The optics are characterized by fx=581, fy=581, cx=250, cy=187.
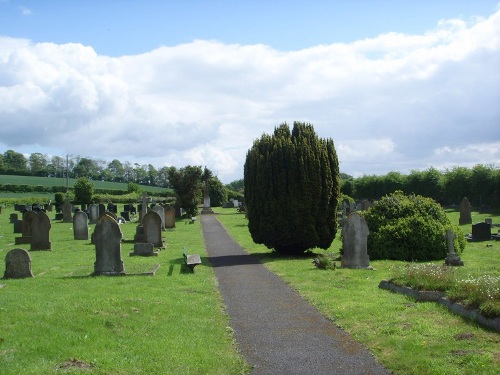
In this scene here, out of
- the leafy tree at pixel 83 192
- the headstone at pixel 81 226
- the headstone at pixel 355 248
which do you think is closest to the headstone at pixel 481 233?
the headstone at pixel 355 248

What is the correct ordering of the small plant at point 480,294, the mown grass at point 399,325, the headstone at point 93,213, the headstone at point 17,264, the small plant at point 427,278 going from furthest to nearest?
the headstone at point 93,213, the headstone at point 17,264, the small plant at point 427,278, the small plant at point 480,294, the mown grass at point 399,325

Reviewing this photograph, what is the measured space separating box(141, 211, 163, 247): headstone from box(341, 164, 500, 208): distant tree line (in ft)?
124

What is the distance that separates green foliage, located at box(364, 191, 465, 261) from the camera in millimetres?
20234

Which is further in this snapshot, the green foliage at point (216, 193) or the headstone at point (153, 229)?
the green foliage at point (216, 193)

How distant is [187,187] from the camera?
55.5 m

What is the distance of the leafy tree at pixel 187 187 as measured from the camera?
182 feet

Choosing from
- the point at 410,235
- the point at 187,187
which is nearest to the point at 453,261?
the point at 410,235

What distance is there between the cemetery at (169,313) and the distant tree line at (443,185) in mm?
37766

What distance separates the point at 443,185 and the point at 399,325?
53.7 metres

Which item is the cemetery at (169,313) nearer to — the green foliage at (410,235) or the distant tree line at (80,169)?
the green foliage at (410,235)

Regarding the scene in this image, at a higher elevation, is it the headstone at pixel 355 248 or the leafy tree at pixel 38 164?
the leafy tree at pixel 38 164

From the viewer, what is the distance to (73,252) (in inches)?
951

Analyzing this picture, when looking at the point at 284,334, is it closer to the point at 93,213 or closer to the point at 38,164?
the point at 93,213

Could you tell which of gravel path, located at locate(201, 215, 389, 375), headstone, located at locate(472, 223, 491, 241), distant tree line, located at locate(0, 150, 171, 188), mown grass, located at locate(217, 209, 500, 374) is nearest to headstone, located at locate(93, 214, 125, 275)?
Answer: gravel path, located at locate(201, 215, 389, 375)
